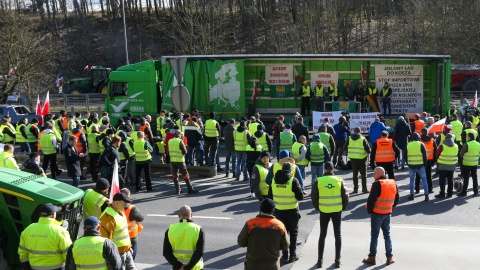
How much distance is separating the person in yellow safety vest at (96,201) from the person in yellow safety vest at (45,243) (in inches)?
A: 73.3

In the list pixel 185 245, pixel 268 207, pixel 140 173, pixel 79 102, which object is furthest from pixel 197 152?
pixel 79 102

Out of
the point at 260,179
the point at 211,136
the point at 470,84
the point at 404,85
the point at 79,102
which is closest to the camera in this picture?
the point at 260,179

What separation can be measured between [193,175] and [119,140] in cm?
324

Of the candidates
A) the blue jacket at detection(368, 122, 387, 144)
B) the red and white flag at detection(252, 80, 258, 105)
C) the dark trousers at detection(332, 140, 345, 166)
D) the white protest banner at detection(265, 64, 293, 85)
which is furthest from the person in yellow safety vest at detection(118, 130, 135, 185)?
the white protest banner at detection(265, 64, 293, 85)

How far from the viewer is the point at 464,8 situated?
40.7 m

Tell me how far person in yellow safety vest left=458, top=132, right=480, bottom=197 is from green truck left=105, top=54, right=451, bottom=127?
29.6 ft

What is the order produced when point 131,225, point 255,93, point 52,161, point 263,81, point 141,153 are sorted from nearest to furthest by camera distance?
point 131,225 → point 141,153 → point 52,161 → point 255,93 → point 263,81

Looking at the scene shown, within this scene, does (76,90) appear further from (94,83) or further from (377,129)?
(377,129)

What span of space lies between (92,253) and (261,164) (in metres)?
5.21

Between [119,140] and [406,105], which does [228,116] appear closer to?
[406,105]

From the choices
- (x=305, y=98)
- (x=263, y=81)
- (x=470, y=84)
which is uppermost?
(x=263, y=81)

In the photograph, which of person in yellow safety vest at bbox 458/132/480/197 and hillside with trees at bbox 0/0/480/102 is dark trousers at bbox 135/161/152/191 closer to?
person in yellow safety vest at bbox 458/132/480/197

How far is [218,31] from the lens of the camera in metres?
48.0

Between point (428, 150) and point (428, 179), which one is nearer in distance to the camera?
point (428, 150)
